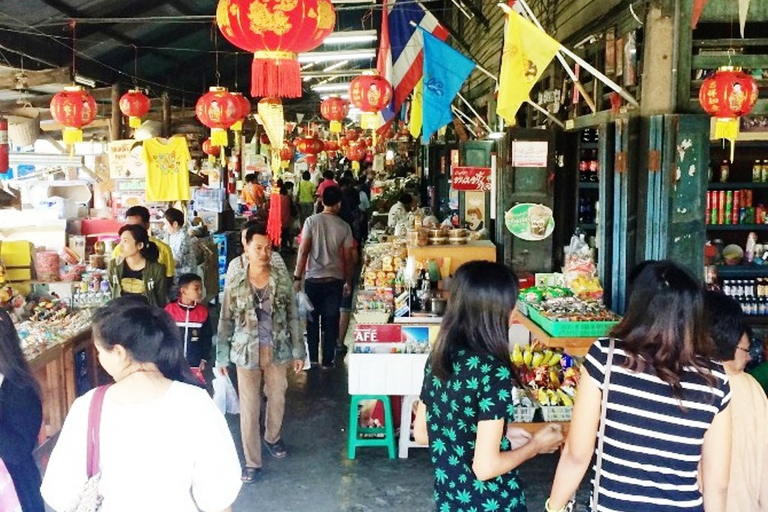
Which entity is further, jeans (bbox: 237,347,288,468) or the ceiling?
the ceiling

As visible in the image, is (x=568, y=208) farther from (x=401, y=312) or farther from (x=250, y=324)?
(x=250, y=324)

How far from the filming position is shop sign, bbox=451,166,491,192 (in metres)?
9.90

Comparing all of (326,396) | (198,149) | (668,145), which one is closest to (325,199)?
(326,396)

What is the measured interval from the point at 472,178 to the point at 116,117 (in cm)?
607

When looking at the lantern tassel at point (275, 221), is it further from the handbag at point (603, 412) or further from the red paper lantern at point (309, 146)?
the red paper lantern at point (309, 146)

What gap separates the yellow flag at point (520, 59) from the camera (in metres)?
4.99

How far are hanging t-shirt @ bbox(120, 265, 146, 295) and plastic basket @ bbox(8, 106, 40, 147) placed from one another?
563 centimetres

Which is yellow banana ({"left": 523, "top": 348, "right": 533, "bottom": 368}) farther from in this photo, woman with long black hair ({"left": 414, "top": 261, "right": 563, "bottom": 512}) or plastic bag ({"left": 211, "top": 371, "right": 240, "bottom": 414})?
woman with long black hair ({"left": 414, "top": 261, "right": 563, "bottom": 512})

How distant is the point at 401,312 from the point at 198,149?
15.2 m

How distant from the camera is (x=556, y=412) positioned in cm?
492

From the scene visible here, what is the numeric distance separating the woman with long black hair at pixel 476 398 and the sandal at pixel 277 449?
3078 mm

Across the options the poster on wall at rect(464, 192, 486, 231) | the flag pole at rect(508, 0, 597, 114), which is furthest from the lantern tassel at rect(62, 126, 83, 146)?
the flag pole at rect(508, 0, 597, 114)

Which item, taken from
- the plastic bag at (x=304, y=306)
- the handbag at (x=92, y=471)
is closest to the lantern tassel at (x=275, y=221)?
the plastic bag at (x=304, y=306)

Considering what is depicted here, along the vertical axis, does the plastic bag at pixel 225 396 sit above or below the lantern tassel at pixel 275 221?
below
